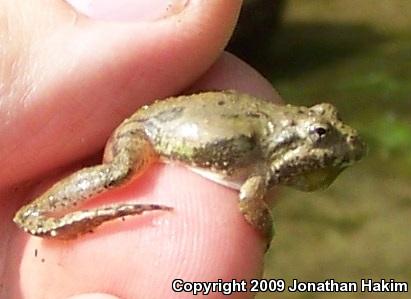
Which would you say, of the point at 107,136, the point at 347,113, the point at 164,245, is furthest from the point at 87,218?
the point at 347,113

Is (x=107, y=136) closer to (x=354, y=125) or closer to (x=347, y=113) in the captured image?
(x=354, y=125)

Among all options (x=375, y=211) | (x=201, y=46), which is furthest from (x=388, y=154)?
(x=201, y=46)

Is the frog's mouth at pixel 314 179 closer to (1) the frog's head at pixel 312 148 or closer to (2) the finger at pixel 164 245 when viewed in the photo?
(1) the frog's head at pixel 312 148

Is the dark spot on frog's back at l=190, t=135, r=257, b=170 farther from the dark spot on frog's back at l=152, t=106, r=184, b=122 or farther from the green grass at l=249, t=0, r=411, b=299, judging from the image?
the green grass at l=249, t=0, r=411, b=299

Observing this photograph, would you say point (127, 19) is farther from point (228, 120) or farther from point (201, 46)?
point (228, 120)

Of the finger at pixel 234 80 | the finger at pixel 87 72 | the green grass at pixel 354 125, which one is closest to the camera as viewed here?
the finger at pixel 87 72

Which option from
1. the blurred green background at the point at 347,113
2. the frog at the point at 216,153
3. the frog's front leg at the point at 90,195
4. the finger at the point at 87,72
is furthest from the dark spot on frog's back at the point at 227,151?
the blurred green background at the point at 347,113
